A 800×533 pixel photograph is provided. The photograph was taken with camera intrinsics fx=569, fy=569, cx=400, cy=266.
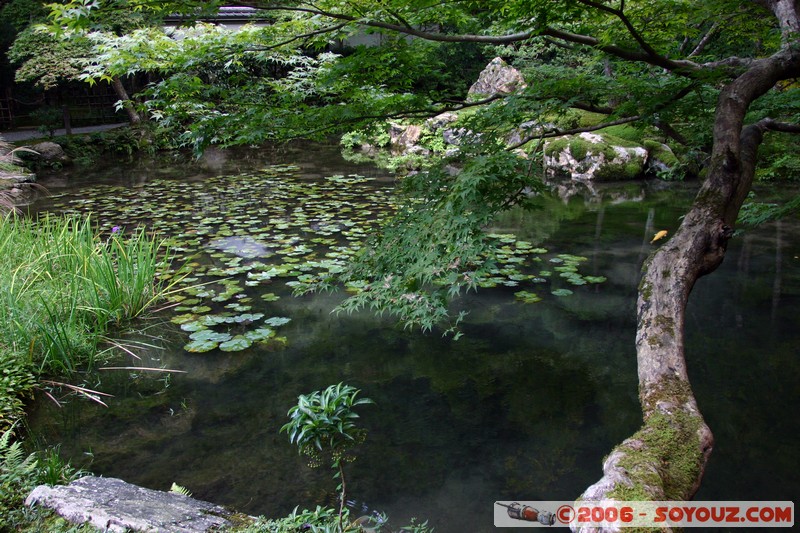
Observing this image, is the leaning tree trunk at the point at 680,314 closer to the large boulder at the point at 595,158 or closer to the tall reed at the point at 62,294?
the tall reed at the point at 62,294

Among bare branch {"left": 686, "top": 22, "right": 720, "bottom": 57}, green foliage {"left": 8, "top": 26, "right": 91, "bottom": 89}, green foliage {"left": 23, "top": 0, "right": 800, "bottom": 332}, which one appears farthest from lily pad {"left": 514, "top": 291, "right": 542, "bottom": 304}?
green foliage {"left": 8, "top": 26, "right": 91, "bottom": 89}

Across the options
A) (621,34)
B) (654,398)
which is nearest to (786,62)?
(621,34)

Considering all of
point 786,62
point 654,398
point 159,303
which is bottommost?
point 159,303

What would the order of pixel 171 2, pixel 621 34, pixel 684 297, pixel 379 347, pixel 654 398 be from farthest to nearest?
pixel 379 347
pixel 621 34
pixel 171 2
pixel 684 297
pixel 654 398

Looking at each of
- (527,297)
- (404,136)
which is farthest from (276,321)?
(404,136)

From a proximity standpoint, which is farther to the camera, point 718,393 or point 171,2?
point 718,393

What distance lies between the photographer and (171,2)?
2.84 meters

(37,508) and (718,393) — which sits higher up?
(37,508)

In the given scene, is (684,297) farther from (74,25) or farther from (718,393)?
(74,25)

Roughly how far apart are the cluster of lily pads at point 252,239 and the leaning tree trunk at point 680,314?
1529 millimetres

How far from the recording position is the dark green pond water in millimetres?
3365

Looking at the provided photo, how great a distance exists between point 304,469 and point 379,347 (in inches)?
65.6

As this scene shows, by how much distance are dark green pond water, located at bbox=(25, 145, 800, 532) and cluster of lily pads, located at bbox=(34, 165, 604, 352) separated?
0.05m

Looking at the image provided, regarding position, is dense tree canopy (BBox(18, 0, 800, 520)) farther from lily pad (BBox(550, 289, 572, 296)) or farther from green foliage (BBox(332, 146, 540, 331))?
lily pad (BBox(550, 289, 572, 296))
